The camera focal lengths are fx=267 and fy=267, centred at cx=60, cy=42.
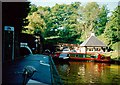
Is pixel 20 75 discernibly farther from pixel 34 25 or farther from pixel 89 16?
pixel 89 16

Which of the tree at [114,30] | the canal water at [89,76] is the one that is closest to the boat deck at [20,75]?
the canal water at [89,76]

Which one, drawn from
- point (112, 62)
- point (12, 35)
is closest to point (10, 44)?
point (12, 35)

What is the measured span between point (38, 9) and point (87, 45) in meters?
8.20

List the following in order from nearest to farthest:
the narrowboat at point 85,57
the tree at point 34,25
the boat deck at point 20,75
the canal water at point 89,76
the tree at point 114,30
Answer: the boat deck at point 20,75
the canal water at point 89,76
the narrowboat at point 85,57
the tree at point 114,30
the tree at point 34,25

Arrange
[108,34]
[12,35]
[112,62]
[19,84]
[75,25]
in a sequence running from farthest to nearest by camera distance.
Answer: [75,25]
[108,34]
[112,62]
[12,35]
[19,84]

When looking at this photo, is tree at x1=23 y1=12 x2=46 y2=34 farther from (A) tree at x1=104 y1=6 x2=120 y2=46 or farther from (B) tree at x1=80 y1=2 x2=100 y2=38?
(B) tree at x1=80 y1=2 x2=100 y2=38

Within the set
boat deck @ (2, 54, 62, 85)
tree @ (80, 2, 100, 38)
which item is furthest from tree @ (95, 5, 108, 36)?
boat deck @ (2, 54, 62, 85)

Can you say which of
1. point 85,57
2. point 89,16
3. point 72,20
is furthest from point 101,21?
point 85,57

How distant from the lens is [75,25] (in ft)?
114

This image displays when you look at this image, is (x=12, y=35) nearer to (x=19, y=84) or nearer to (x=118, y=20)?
(x=19, y=84)

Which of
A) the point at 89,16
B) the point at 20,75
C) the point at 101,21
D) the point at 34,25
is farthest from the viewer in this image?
the point at 89,16

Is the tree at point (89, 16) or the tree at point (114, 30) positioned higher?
the tree at point (89, 16)

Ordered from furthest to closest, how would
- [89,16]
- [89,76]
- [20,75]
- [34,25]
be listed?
[89,16] → [34,25] → [89,76] → [20,75]

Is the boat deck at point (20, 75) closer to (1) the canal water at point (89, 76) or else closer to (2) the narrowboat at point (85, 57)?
(1) the canal water at point (89, 76)
